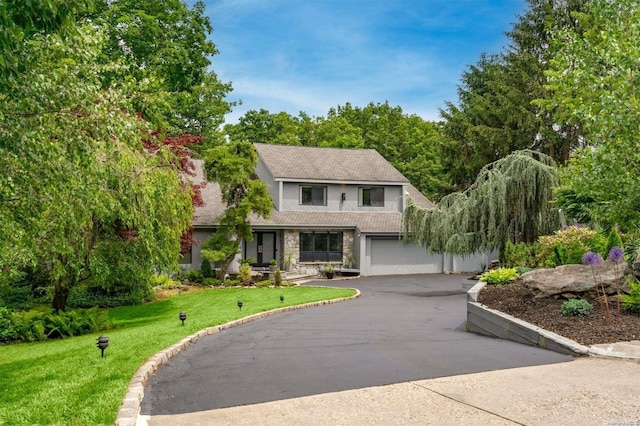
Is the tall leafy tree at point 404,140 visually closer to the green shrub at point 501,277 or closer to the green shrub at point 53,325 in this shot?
the green shrub at point 501,277

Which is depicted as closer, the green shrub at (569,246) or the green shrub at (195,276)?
the green shrub at (569,246)

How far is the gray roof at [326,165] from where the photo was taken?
97.0ft

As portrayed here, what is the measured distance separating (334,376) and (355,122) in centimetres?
4966

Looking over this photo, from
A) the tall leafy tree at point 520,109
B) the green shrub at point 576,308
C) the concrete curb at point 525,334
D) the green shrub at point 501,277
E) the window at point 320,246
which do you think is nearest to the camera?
the concrete curb at point 525,334

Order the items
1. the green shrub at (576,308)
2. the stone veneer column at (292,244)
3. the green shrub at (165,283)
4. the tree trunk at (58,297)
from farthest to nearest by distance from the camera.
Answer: the stone veneer column at (292,244)
the green shrub at (165,283)
the tree trunk at (58,297)
the green shrub at (576,308)

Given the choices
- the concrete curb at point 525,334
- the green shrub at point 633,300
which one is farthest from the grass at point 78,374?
the green shrub at point 633,300

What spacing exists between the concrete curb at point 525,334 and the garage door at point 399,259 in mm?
16186

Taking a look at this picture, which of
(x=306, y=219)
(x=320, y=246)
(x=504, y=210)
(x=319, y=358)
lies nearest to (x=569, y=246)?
(x=504, y=210)

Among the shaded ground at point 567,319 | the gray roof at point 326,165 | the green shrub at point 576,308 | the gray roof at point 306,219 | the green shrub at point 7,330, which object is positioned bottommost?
the green shrub at point 7,330

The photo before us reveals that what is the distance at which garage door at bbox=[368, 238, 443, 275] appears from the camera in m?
29.2

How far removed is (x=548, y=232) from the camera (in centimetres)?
2028

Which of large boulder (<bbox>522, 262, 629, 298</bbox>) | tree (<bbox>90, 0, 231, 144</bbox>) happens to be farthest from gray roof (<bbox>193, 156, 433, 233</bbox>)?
large boulder (<bbox>522, 262, 629, 298</bbox>)

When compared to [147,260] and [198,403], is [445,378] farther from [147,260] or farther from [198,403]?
[147,260]

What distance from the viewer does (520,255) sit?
1848 cm
